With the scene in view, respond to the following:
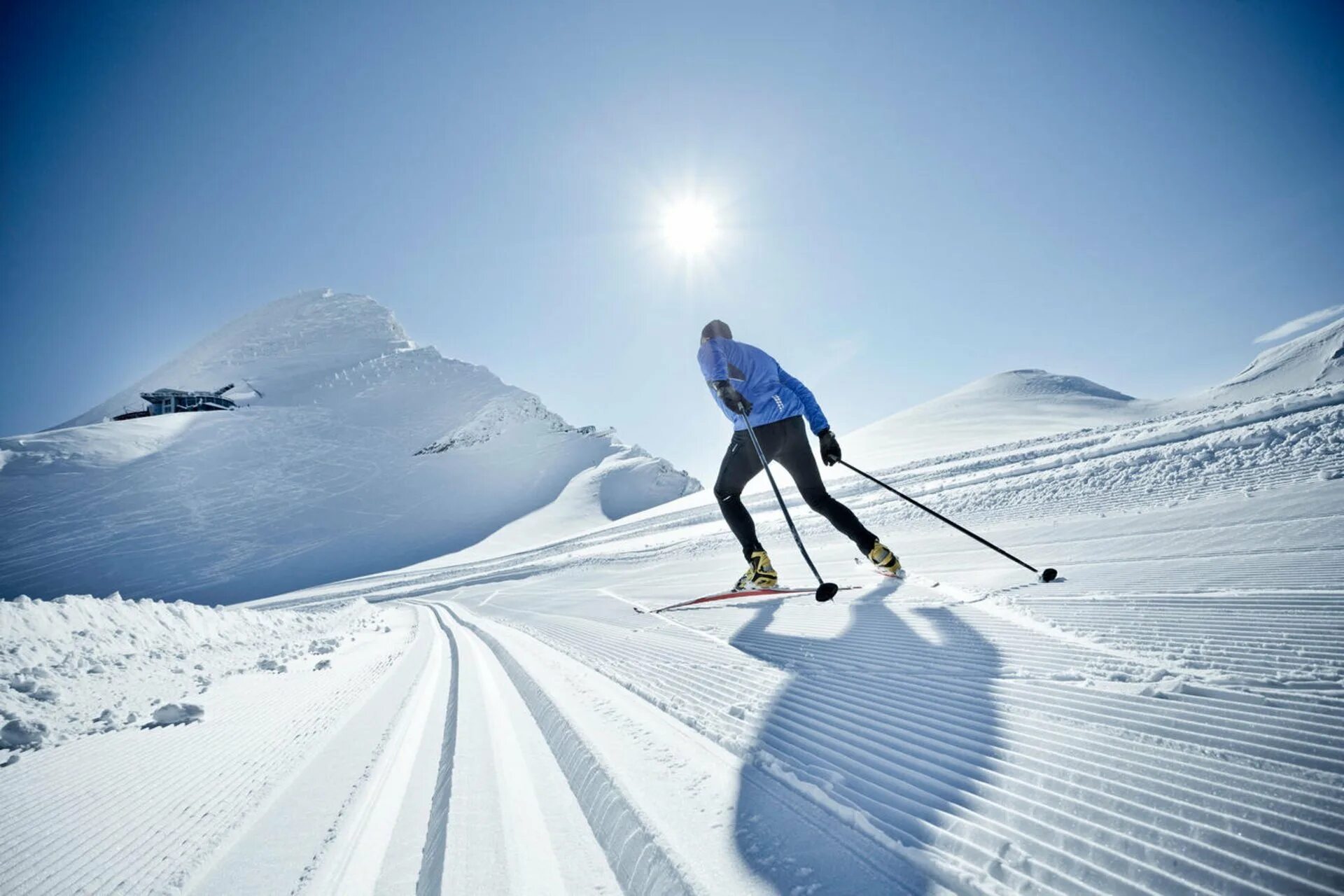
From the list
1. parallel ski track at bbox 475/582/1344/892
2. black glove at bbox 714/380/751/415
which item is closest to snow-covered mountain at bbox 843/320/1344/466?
black glove at bbox 714/380/751/415

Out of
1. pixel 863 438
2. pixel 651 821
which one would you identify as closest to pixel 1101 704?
pixel 651 821

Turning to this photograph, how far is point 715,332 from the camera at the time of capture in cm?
405

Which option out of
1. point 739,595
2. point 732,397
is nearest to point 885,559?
point 739,595

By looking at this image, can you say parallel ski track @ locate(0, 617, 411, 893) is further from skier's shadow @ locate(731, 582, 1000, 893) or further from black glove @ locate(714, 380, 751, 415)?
black glove @ locate(714, 380, 751, 415)

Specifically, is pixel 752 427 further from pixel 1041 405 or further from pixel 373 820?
pixel 1041 405

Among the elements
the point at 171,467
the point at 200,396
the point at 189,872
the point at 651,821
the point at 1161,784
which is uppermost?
the point at 200,396

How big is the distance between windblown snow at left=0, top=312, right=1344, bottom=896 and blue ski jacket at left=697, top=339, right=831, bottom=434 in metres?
1.40

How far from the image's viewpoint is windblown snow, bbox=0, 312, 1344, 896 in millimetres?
761

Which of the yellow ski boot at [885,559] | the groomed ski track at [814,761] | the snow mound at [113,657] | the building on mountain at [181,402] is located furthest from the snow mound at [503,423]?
the groomed ski track at [814,761]

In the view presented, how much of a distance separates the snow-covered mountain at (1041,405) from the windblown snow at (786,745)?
10.7m

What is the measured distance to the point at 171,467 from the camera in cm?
3953

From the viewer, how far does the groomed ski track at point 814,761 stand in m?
0.75

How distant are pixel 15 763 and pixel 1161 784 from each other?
2.87 metres

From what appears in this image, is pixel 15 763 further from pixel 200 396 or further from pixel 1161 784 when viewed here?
pixel 200 396
